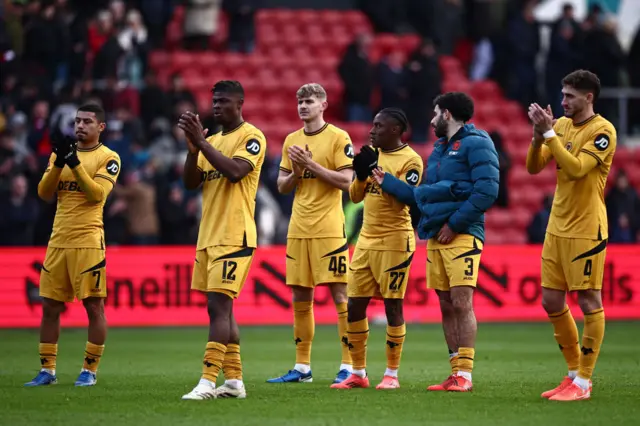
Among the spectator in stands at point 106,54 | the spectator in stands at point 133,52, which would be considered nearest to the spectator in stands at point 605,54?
the spectator in stands at point 133,52

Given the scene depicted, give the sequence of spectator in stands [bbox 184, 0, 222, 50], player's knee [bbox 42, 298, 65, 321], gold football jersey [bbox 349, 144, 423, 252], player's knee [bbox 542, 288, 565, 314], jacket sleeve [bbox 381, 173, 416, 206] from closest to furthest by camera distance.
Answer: player's knee [bbox 542, 288, 565, 314] → jacket sleeve [bbox 381, 173, 416, 206] → gold football jersey [bbox 349, 144, 423, 252] → player's knee [bbox 42, 298, 65, 321] → spectator in stands [bbox 184, 0, 222, 50]

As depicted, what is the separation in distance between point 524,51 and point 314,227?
1647 cm

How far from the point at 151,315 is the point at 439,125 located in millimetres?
9408

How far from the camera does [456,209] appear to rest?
10867 mm

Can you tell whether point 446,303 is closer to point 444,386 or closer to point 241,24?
point 444,386

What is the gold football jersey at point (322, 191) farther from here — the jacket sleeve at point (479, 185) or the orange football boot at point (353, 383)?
the jacket sleeve at point (479, 185)

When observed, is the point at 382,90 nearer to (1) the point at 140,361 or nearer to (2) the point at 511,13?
(2) the point at 511,13

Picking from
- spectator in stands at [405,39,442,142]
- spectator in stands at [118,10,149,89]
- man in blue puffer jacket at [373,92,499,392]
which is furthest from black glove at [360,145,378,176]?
spectator in stands at [405,39,442,142]

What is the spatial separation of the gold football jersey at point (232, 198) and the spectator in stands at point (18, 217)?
Result: 35.5 ft

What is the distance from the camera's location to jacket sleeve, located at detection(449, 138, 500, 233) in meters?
10.7

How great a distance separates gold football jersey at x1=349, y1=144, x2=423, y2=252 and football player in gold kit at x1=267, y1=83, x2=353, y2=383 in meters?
0.53

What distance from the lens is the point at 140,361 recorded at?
1437 centimetres

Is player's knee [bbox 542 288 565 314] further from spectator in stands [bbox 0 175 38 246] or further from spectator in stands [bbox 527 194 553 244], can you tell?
spectator in stands [bbox 527 194 553 244]

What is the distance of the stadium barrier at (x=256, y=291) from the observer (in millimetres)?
18953
